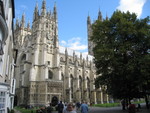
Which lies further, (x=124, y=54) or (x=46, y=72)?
(x=46, y=72)

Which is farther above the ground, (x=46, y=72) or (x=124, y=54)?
(x=124, y=54)

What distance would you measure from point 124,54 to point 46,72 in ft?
87.4

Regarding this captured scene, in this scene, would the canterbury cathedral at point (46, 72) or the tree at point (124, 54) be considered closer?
the tree at point (124, 54)

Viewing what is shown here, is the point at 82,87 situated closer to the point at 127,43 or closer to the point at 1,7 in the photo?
the point at 127,43

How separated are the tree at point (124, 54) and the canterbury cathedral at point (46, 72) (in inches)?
778

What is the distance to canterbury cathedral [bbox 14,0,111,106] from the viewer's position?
137 feet

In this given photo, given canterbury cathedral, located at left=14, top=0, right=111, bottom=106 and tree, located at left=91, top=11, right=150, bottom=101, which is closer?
tree, located at left=91, top=11, right=150, bottom=101

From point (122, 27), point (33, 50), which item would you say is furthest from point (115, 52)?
point (33, 50)

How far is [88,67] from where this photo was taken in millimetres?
65250

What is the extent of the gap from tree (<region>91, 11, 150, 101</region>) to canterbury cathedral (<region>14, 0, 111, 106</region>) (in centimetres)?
1975

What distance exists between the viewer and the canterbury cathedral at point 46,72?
4184 centimetres

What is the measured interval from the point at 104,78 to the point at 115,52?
4104 mm

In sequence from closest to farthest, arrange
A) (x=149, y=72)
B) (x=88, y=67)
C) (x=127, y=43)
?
(x=149, y=72) < (x=127, y=43) < (x=88, y=67)

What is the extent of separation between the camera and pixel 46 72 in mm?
43125
